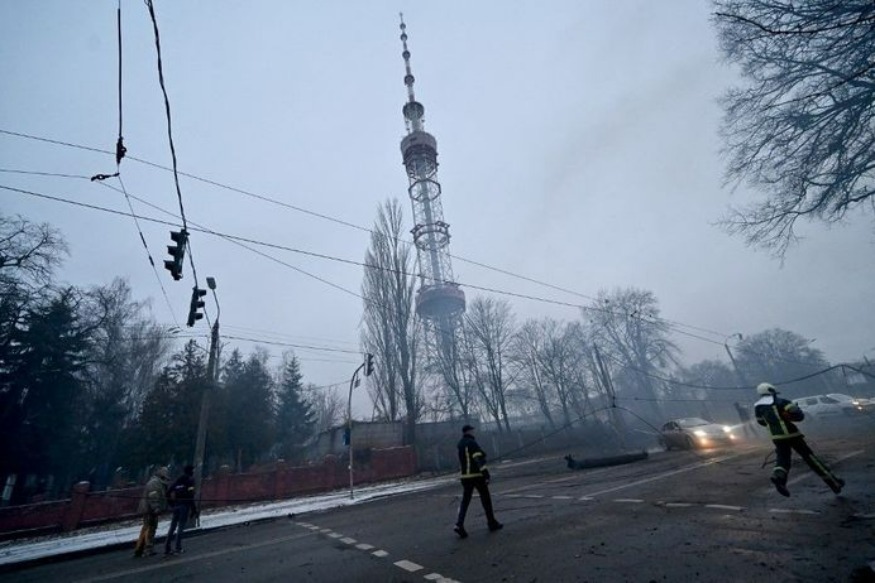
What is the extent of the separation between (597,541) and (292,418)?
42.2 meters

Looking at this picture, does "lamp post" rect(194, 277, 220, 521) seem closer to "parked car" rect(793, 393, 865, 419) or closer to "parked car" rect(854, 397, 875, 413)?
"parked car" rect(793, 393, 865, 419)

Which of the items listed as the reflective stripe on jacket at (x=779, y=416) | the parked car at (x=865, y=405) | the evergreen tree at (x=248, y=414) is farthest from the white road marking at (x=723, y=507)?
the evergreen tree at (x=248, y=414)

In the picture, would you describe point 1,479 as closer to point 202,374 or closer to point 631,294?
point 202,374

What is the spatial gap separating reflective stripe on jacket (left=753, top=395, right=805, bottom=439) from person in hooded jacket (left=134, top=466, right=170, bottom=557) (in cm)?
1332

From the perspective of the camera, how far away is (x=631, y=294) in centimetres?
4922

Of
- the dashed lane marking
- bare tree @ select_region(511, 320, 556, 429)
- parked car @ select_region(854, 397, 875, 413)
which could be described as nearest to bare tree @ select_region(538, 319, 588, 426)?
bare tree @ select_region(511, 320, 556, 429)

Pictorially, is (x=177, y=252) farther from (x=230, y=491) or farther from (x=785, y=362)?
(x=785, y=362)

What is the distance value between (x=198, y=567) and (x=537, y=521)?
642 cm

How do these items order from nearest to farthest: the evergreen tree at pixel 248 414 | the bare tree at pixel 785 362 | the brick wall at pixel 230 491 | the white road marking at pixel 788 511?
the white road marking at pixel 788 511
the brick wall at pixel 230 491
the evergreen tree at pixel 248 414
the bare tree at pixel 785 362

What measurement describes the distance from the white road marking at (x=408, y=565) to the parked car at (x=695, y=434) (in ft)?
57.8

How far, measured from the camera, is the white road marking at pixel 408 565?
5.13m

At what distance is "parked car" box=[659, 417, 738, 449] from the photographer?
1738 cm

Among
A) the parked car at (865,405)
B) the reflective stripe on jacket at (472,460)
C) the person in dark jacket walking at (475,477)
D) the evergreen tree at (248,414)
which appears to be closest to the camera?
the person in dark jacket walking at (475,477)

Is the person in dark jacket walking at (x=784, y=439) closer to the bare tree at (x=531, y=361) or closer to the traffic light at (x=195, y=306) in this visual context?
the traffic light at (x=195, y=306)
